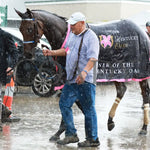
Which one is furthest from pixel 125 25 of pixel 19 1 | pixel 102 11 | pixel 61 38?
pixel 19 1

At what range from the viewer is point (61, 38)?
8.87 m

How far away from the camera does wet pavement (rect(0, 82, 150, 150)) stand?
839 cm

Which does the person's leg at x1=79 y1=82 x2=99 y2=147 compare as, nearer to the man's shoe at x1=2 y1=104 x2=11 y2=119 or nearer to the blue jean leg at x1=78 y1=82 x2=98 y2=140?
the blue jean leg at x1=78 y1=82 x2=98 y2=140

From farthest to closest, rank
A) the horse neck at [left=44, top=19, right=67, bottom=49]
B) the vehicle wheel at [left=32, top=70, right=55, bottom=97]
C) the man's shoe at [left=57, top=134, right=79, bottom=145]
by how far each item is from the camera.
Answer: the vehicle wheel at [left=32, top=70, right=55, bottom=97], the horse neck at [left=44, top=19, right=67, bottom=49], the man's shoe at [left=57, top=134, right=79, bottom=145]

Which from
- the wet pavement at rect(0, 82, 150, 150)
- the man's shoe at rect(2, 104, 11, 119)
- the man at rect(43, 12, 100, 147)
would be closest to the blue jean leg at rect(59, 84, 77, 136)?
the man at rect(43, 12, 100, 147)

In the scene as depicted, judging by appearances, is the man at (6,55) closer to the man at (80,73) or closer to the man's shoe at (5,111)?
the man's shoe at (5,111)

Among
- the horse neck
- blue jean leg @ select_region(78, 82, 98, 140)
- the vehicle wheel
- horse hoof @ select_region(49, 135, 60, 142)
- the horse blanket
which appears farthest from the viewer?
the vehicle wheel

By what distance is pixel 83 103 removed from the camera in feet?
27.1

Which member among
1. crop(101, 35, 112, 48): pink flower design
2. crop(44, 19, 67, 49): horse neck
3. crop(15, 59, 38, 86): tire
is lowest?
crop(15, 59, 38, 86): tire

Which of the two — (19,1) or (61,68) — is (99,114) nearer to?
(61,68)

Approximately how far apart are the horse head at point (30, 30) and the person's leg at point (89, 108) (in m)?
A: 1.24

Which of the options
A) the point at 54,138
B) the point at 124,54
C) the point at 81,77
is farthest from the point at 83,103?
the point at 124,54

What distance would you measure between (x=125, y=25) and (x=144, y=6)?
25788 mm

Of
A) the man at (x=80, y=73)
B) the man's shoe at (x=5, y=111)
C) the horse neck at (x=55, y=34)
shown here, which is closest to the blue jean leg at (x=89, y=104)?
the man at (x=80, y=73)
